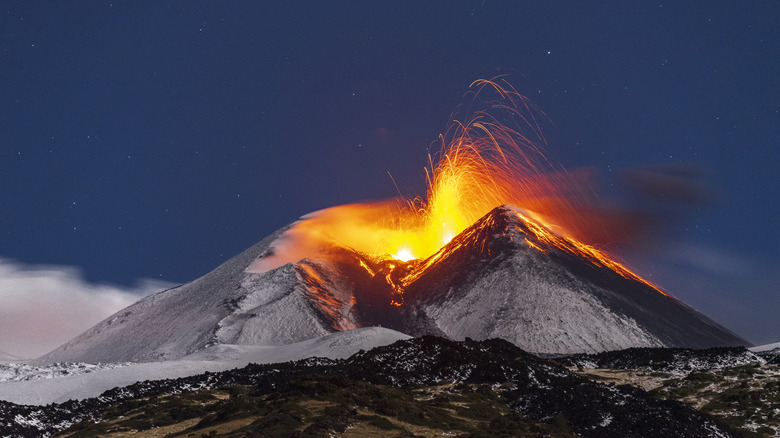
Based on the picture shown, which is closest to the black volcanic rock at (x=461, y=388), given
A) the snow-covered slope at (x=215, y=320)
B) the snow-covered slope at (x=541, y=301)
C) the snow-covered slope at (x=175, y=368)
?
the snow-covered slope at (x=175, y=368)

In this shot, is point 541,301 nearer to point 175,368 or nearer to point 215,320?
point 215,320

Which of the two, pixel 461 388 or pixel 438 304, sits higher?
pixel 438 304

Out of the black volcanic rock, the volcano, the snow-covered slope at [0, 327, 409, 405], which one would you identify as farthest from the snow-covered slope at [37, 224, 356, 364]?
the black volcanic rock

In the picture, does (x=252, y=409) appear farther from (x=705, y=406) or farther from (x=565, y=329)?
(x=565, y=329)

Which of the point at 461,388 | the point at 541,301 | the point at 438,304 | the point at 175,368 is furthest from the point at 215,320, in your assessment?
the point at 461,388

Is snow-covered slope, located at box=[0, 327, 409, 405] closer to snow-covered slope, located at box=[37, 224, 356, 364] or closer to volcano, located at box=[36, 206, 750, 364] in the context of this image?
snow-covered slope, located at box=[37, 224, 356, 364]

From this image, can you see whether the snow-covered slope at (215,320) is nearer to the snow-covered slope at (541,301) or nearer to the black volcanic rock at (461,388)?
the snow-covered slope at (541,301)
